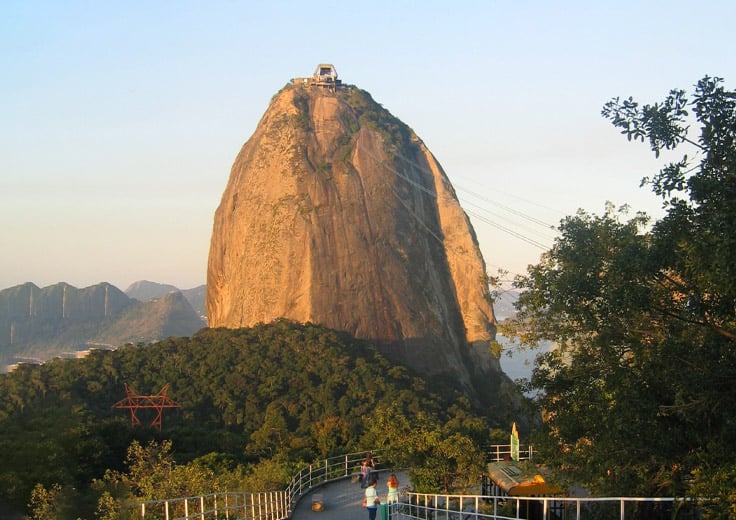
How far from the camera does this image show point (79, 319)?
13450 centimetres

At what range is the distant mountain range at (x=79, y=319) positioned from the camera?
407 ft

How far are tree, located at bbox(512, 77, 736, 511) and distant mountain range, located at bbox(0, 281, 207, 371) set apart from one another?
111323 mm

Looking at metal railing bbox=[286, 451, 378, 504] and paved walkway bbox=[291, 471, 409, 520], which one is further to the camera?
metal railing bbox=[286, 451, 378, 504]

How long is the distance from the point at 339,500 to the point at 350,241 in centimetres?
3718

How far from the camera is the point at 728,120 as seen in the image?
11.2 meters

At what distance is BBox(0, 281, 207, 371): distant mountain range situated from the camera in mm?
124000

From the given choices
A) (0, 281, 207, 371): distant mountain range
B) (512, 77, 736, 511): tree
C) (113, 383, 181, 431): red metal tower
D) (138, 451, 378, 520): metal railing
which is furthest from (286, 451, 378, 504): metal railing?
(0, 281, 207, 371): distant mountain range

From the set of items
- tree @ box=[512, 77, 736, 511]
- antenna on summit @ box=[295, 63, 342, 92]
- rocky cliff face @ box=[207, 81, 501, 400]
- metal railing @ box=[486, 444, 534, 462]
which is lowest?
metal railing @ box=[486, 444, 534, 462]

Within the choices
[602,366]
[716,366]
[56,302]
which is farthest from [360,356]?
[56,302]

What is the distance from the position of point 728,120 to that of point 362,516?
42.8ft

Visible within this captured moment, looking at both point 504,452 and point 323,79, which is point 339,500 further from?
point 323,79

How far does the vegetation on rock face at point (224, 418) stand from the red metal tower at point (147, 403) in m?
0.55

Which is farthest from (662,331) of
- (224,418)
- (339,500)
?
(224,418)

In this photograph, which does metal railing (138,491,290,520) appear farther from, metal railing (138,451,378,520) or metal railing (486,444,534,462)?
metal railing (486,444,534,462)
